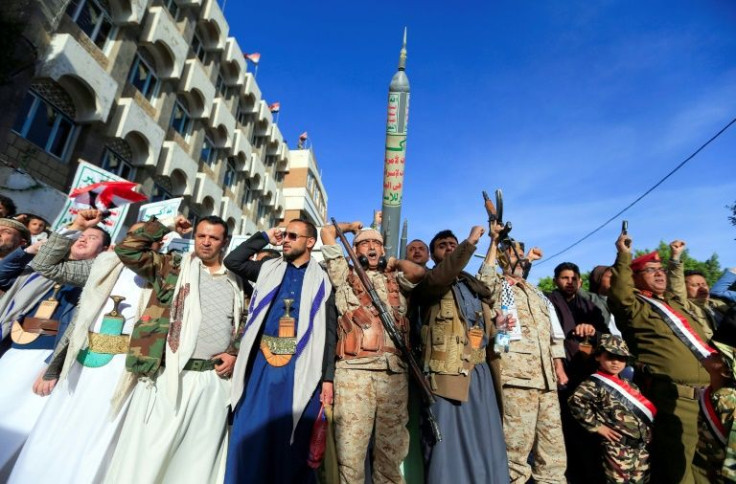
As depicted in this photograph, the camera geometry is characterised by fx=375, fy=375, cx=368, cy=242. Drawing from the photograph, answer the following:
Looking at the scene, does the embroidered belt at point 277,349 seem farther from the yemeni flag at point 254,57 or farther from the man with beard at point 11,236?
the yemeni flag at point 254,57

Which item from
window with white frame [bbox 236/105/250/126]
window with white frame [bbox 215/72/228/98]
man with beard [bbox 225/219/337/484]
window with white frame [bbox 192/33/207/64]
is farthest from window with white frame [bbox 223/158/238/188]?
man with beard [bbox 225/219/337/484]

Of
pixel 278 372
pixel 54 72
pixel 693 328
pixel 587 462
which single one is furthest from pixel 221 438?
pixel 54 72

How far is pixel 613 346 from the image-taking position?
335cm

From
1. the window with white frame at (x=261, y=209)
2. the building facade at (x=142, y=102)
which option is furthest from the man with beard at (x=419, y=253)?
the window with white frame at (x=261, y=209)

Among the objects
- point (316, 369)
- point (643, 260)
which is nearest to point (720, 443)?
point (643, 260)

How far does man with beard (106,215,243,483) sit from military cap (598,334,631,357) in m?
3.23

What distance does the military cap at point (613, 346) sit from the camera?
3.31 m

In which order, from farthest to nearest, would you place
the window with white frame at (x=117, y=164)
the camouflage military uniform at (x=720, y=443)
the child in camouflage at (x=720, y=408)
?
the window with white frame at (x=117, y=164), the child in camouflage at (x=720, y=408), the camouflage military uniform at (x=720, y=443)

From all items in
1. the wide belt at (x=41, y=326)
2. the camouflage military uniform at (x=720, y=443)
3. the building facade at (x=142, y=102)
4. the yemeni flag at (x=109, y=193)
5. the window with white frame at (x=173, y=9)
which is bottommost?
the camouflage military uniform at (x=720, y=443)

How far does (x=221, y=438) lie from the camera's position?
285 centimetres

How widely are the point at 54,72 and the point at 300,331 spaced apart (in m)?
11.5

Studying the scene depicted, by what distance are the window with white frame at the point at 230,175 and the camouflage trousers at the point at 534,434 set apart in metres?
20.4

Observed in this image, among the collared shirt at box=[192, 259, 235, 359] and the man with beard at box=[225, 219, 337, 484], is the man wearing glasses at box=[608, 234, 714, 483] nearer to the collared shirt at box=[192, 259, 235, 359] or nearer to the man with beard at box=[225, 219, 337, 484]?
the man with beard at box=[225, 219, 337, 484]

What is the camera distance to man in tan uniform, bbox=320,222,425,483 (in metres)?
2.83
